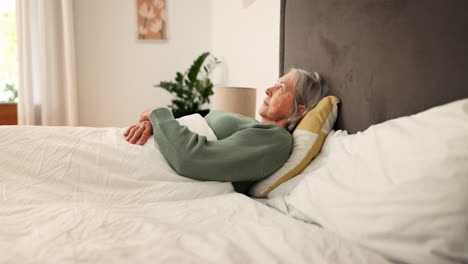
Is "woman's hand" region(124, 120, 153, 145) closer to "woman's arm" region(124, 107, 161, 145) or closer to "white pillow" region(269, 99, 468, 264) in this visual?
"woman's arm" region(124, 107, 161, 145)

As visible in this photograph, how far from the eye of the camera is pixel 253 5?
2766mm

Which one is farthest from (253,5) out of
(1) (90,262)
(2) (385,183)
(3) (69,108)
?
(1) (90,262)

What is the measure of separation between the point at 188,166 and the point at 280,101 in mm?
536

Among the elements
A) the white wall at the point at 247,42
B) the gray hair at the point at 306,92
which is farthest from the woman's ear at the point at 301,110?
the white wall at the point at 247,42

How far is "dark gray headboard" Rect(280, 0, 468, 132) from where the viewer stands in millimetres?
858

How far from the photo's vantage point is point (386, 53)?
3.51 ft

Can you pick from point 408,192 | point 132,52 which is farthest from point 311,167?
point 132,52

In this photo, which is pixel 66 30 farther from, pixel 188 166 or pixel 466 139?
pixel 466 139

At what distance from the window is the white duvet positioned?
8.74ft

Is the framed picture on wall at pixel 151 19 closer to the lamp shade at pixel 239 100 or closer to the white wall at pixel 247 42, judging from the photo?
the white wall at pixel 247 42

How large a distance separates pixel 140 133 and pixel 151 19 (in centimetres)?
274

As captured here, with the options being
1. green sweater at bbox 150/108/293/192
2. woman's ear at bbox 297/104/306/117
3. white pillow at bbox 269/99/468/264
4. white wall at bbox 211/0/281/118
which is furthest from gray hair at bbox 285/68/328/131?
white wall at bbox 211/0/281/118

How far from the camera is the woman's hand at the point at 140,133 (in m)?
1.37

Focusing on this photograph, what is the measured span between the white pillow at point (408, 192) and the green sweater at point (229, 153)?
32cm
